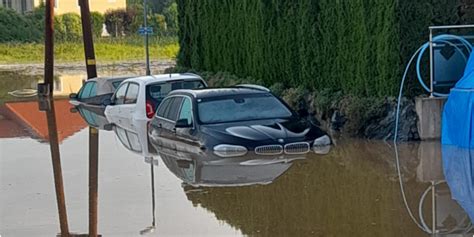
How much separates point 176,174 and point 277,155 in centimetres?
212

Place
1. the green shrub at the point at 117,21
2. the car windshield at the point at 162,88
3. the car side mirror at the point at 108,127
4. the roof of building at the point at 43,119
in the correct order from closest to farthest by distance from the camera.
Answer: the car windshield at the point at 162,88 < the roof of building at the point at 43,119 < the car side mirror at the point at 108,127 < the green shrub at the point at 117,21

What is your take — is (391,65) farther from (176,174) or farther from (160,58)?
(160,58)

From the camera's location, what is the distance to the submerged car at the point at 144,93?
21688 mm

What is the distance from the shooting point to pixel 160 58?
56.9 m

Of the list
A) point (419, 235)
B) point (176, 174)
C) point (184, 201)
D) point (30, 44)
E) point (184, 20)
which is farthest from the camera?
point (30, 44)

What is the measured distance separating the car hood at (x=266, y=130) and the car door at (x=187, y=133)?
304 millimetres

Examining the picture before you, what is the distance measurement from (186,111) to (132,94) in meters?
5.03

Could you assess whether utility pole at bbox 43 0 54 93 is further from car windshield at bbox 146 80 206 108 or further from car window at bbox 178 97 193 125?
car window at bbox 178 97 193 125

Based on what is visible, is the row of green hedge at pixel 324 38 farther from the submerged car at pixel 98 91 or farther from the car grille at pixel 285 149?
the submerged car at pixel 98 91

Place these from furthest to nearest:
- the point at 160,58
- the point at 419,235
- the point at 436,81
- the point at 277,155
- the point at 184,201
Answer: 1. the point at 160,58
2. the point at 436,81
3. the point at 277,155
4. the point at 184,201
5. the point at 419,235

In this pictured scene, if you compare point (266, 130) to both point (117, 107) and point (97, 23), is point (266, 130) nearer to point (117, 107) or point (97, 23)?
point (117, 107)

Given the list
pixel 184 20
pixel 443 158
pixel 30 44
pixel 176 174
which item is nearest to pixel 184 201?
pixel 176 174

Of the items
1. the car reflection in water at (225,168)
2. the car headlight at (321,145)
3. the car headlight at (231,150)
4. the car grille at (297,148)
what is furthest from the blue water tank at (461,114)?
the car headlight at (231,150)

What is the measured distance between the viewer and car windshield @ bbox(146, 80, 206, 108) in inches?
851
